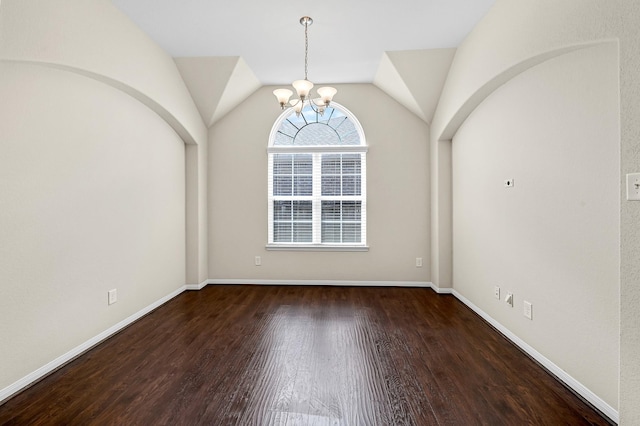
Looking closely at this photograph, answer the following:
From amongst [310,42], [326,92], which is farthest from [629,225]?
[310,42]

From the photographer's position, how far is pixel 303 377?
2178mm

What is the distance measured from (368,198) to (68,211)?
11.3ft

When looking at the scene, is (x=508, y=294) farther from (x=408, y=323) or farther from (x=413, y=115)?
(x=413, y=115)

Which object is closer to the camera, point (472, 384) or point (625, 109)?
point (625, 109)

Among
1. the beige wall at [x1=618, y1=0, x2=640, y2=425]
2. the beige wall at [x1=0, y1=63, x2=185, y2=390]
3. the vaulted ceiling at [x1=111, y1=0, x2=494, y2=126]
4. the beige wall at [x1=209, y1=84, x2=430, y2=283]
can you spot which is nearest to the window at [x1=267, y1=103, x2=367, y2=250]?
the beige wall at [x1=209, y1=84, x2=430, y2=283]

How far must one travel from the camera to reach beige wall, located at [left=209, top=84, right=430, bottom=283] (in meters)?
4.62

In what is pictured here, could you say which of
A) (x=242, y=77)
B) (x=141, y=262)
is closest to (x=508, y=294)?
(x=141, y=262)

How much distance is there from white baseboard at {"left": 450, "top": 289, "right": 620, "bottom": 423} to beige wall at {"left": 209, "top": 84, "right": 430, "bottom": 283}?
1.62 m

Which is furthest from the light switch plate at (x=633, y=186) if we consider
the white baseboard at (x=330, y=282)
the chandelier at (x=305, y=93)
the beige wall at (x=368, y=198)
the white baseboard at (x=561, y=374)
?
the white baseboard at (x=330, y=282)

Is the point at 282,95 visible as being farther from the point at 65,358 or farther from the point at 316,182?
the point at 65,358

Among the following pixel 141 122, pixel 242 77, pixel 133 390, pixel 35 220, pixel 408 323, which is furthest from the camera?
pixel 242 77

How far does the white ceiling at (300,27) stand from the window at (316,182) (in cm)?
91

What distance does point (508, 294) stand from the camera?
2.84 m

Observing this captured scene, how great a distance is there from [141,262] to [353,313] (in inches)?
92.3
